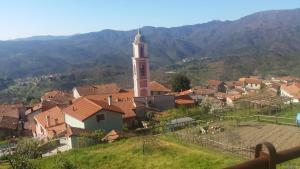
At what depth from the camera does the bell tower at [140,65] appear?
145 ft

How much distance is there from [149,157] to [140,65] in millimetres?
24389

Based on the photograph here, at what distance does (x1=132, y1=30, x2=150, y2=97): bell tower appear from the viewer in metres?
44.2

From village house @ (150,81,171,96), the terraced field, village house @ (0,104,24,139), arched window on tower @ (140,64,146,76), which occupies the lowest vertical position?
village house @ (0,104,24,139)

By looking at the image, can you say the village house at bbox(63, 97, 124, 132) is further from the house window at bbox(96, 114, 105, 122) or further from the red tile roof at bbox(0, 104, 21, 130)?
the red tile roof at bbox(0, 104, 21, 130)

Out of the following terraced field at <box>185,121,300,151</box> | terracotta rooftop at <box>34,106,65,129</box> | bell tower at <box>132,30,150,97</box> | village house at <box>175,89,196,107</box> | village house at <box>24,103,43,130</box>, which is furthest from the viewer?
village house at <box>24,103,43,130</box>

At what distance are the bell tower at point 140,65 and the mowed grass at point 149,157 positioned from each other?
801 inches

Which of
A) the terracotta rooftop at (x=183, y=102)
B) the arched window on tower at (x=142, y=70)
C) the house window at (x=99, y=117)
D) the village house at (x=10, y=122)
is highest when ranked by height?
the arched window on tower at (x=142, y=70)

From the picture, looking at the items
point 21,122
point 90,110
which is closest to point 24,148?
point 90,110

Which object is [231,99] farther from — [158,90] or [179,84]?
[179,84]

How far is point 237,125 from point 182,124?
4098 millimetres

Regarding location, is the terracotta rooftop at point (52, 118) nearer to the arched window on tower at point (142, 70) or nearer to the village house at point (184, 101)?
the arched window on tower at point (142, 70)

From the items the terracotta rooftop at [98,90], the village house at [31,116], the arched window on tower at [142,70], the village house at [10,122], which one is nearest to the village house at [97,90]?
the terracotta rooftop at [98,90]

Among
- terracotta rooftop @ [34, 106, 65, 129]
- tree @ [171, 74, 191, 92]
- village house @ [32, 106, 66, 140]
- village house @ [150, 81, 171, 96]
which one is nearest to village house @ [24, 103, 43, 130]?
village house @ [32, 106, 66, 140]

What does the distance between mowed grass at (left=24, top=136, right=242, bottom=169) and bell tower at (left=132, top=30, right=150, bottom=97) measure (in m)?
20.3
